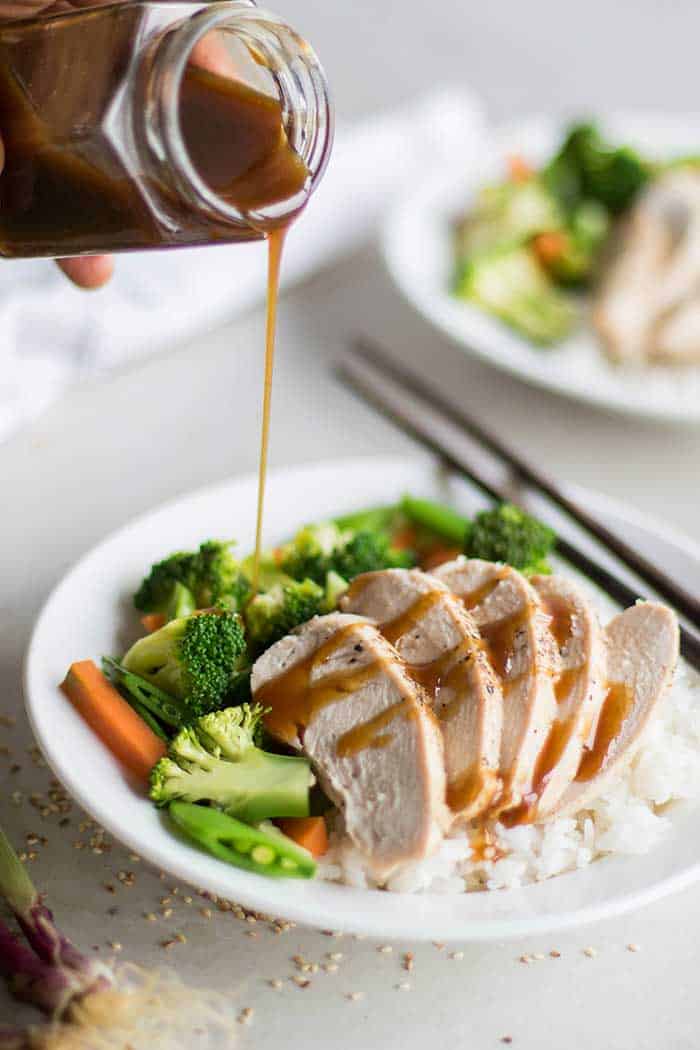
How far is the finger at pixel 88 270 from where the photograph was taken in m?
3.65

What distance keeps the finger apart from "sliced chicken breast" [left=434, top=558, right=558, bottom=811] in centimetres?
145

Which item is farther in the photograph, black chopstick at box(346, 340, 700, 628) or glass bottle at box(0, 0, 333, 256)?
black chopstick at box(346, 340, 700, 628)

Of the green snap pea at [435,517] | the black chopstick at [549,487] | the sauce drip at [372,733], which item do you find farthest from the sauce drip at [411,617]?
the green snap pea at [435,517]

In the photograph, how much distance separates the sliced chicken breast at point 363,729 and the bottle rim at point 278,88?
0.97 m

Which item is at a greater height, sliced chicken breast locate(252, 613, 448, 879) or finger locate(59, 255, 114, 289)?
finger locate(59, 255, 114, 289)

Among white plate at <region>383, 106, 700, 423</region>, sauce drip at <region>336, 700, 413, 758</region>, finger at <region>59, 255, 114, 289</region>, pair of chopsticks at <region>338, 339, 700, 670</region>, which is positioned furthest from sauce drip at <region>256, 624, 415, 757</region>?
white plate at <region>383, 106, 700, 423</region>

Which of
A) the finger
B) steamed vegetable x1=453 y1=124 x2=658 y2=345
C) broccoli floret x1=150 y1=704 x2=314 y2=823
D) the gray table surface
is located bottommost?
the gray table surface

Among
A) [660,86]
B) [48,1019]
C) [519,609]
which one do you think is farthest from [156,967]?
[660,86]

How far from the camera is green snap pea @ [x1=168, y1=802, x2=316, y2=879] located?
8.16ft

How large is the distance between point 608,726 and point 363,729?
601 millimetres

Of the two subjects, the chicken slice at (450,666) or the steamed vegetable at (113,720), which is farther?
the steamed vegetable at (113,720)

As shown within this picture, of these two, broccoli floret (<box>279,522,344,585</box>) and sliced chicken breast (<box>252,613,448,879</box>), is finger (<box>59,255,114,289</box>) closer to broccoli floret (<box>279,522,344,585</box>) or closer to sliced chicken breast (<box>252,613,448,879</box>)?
broccoli floret (<box>279,522,344,585</box>)

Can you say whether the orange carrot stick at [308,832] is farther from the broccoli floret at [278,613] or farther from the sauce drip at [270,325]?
the sauce drip at [270,325]

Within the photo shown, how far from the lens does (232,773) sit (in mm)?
2652
